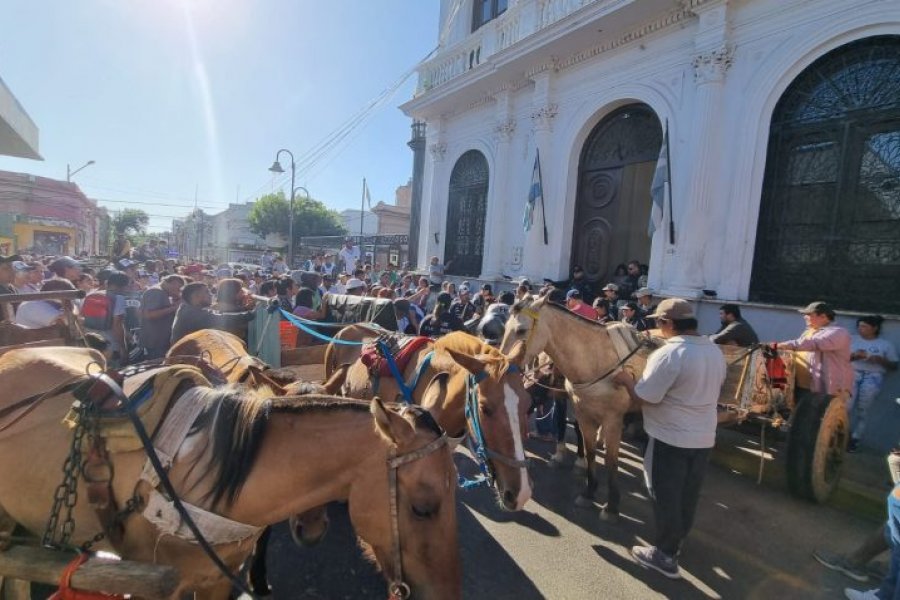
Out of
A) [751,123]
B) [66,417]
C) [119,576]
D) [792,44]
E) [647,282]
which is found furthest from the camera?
[647,282]

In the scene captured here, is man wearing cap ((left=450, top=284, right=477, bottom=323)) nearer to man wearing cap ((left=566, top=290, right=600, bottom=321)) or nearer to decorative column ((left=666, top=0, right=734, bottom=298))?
man wearing cap ((left=566, top=290, right=600, bottom=321))

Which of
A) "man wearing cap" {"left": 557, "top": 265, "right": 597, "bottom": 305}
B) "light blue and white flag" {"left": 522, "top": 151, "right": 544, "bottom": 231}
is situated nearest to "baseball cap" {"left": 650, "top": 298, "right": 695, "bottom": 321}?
"man wearing cap" {"left": 557, "top": 265, "right": 597, "bottom": 305}

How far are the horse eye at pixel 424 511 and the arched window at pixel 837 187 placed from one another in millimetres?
7538

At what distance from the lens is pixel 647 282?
8781 millimetres

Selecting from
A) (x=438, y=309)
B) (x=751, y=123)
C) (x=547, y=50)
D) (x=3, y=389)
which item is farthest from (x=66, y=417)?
(x=547, y=50)

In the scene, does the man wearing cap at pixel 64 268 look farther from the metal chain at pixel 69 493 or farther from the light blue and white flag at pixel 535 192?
the light blue and white flag at pixel 535 192

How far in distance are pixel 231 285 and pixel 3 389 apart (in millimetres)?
4078

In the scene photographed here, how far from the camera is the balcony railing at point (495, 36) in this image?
998 cm

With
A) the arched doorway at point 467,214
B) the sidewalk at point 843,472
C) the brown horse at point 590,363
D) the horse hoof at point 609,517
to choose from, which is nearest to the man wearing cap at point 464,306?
the arched doorway at point 467,214

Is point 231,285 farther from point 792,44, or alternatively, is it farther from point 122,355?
point 792,44

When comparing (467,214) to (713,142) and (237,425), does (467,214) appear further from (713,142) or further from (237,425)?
(237,425)

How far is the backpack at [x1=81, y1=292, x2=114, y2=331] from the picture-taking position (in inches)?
221

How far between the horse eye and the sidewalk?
4.58 metres

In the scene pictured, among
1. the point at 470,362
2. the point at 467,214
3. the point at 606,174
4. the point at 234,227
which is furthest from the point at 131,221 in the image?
the point at 470,362
